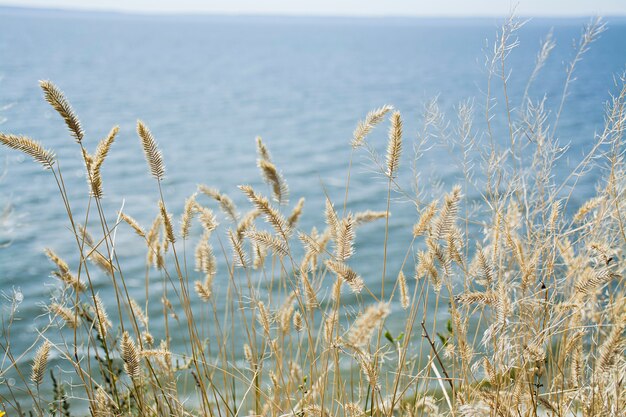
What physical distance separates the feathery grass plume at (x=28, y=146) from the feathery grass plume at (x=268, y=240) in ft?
1.96

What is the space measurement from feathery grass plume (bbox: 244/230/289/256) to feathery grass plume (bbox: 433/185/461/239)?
1.48 feet

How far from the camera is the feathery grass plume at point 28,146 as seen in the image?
75.7 inches

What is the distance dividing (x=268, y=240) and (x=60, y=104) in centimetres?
68

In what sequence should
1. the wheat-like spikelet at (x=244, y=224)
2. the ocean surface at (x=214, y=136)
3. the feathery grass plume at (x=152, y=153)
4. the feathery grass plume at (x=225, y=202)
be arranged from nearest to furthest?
the feathery grass plume at (x=152, y=153), the wheat-like spikelet at (x=244, y=224), the feathery grass plume at (x=225, y=202), the ocean surface at (x=214, y=136)

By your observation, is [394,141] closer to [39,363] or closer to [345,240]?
[345,240]

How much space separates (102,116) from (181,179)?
7172 mm

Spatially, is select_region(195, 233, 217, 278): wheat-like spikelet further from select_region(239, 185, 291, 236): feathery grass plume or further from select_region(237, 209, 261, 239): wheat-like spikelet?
select_region(239, 185, 291, 236): feathery grass plume

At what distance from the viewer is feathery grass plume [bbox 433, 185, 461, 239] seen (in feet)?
6.48

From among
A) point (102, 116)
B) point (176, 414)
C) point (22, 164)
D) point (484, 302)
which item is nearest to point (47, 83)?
point (176, 414)

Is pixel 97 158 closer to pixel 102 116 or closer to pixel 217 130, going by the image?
pixel 217 130

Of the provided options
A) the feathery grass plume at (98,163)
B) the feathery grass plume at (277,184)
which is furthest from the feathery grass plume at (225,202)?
the feathery grass plume at (98,163)

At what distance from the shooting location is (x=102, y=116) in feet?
58.6

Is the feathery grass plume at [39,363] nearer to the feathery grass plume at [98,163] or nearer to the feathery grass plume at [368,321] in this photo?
the feathery grass plume at [98,163]

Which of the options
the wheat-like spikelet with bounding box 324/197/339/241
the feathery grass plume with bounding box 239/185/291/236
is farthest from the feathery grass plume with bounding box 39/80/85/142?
the wheat-like spikelet with bounding box 324/197/339/241
